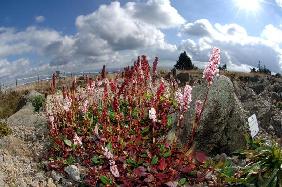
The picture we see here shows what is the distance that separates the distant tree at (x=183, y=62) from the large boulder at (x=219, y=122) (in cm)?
5180

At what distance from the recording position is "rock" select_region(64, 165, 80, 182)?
11500 mm

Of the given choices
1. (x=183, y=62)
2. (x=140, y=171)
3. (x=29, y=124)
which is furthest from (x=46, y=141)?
(x=183, y=62)

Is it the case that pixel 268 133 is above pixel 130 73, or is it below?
below

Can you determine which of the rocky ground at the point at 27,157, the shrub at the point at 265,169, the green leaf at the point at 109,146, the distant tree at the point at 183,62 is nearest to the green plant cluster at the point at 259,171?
the shrub at the point at 265,169

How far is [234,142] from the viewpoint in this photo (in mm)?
13070

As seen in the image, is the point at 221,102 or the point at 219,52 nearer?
the point at 219,52

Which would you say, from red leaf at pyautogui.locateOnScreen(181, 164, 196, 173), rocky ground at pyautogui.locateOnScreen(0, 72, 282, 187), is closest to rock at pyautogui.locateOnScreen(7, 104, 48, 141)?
rocky ground at pyautogui.locateOnScreen(0, 72, 282, 187)

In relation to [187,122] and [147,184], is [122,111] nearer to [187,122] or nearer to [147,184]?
[187,122]

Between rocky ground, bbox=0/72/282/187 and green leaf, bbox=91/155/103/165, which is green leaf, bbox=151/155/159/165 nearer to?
green leaf, bbox=91/155/103/165

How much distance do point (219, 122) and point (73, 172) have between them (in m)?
4.08

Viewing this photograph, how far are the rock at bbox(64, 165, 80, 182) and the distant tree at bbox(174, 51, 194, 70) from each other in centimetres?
5364

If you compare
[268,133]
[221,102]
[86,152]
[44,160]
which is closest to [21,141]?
[44,160]

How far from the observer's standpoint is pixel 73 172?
1159cm

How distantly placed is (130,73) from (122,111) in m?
2.55
